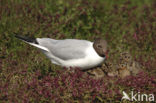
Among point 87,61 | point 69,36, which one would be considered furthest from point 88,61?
point 69,36

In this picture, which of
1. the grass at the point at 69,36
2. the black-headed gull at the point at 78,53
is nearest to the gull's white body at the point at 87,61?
the black-headed gull at the point at 78,53

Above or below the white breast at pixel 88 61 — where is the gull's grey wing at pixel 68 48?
above

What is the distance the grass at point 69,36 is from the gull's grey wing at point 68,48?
32 cm

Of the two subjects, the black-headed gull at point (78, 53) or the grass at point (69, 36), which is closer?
the grass at point (69, 36)

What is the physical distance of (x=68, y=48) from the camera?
6.95 m

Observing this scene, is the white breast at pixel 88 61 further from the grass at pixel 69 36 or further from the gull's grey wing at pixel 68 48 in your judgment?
the grass at pixel 69 36

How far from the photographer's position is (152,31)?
901 cm

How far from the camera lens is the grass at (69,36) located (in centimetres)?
590

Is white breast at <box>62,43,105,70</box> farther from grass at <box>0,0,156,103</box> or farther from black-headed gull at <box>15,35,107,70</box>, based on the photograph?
grass at <box>0,0,156,103</box>

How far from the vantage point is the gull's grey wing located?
6875 millimetres

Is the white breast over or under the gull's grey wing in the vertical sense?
under

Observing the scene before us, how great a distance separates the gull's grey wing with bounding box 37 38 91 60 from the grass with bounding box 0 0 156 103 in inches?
12.5

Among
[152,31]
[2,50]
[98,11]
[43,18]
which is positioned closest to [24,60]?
[2,50]

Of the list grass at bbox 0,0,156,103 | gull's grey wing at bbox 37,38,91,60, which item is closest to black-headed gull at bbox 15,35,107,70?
gull's grey wing at bbox 37,38,91,60
